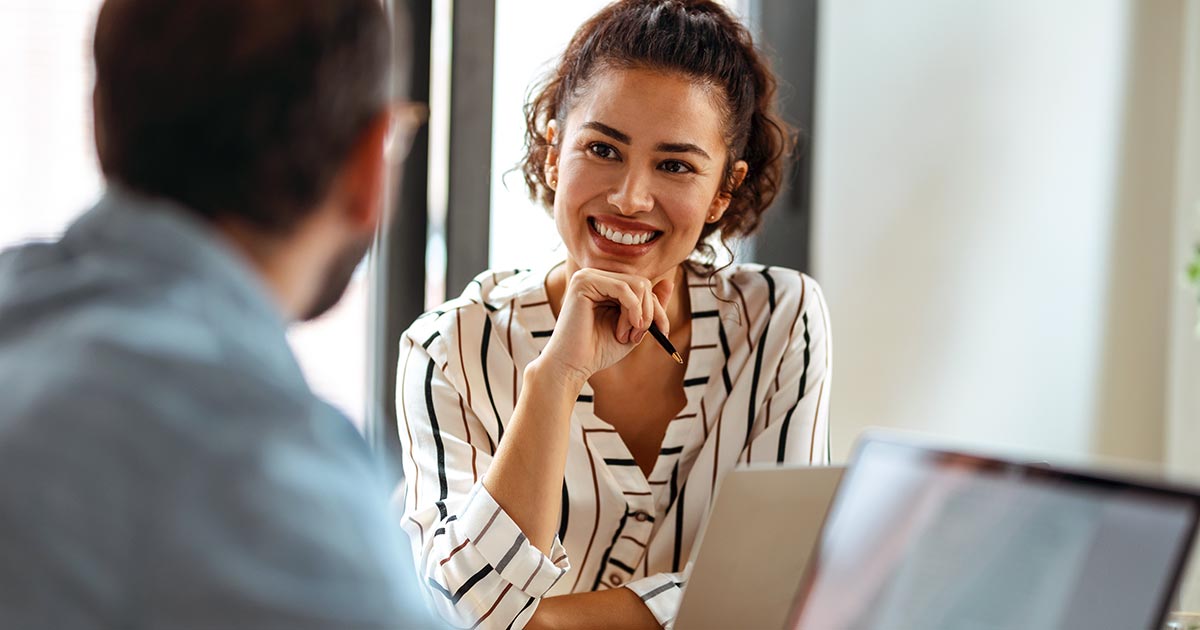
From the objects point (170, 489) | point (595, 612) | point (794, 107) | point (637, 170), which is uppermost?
point (794, 107)

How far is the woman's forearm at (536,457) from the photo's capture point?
134 cm

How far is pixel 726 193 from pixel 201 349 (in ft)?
4.11

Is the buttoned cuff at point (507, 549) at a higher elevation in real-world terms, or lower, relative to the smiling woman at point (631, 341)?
lower

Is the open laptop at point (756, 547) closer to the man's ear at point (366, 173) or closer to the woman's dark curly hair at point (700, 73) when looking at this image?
the man's ear at point (366, 173)

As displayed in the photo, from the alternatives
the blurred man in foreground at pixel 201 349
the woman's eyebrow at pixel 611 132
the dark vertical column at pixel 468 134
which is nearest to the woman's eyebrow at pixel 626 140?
the woman's eyebrow at pixel 611 132

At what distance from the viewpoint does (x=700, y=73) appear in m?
1.59

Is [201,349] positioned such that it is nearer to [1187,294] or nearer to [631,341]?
[631,341]

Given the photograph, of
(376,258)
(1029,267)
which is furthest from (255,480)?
(1029,267)

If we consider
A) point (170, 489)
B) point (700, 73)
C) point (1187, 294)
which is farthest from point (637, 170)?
point (1187, 294)

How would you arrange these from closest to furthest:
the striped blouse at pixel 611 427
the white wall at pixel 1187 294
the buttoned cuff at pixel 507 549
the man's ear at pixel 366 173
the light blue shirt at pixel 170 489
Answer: the light blue shirt at pixel 170 489, the man's ear at pixel 366 173, the buttoned cuff at pixel 507 549, the striped blouse at pixel 611 427, the white wall at pixel 1187 294

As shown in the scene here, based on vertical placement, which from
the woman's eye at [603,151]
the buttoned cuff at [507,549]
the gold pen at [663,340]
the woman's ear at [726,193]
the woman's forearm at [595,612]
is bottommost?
the woman's forearm at [595,612]

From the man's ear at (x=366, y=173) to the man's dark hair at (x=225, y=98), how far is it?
24 mm

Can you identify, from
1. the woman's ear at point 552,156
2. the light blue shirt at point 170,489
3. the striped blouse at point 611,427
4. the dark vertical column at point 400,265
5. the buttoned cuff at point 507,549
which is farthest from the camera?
the dark vertical column at point 400,265

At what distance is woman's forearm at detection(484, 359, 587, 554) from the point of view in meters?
1.34
